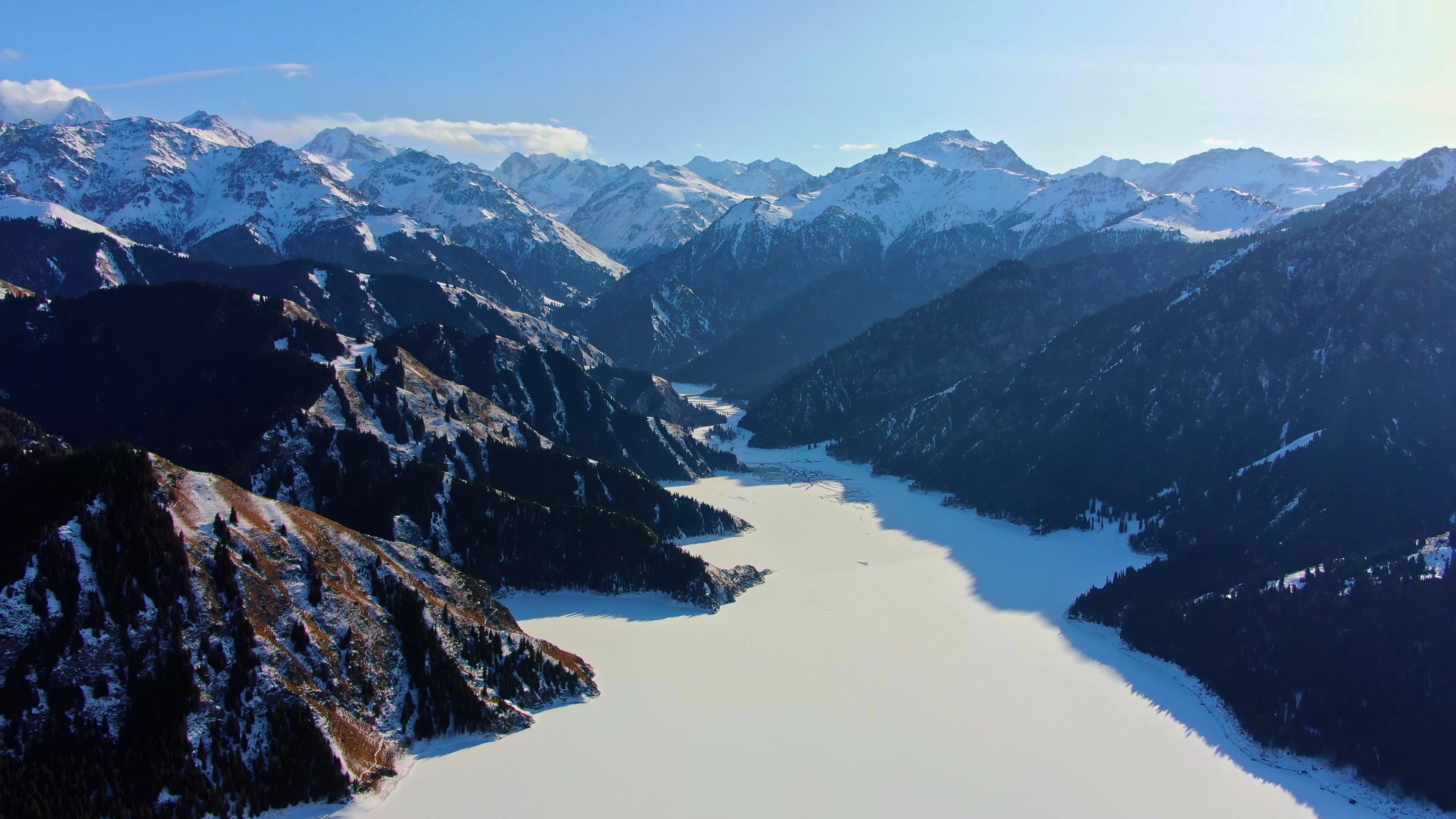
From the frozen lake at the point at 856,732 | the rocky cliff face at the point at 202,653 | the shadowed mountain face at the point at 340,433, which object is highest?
the shadowed mountain face at the point at 340,433

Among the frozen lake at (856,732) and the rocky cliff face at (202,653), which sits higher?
the rocky cliff face at (202,653)

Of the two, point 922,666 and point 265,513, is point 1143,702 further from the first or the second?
point 265,513

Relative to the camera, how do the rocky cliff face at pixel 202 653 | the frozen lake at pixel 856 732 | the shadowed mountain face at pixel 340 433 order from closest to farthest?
the rocky cliff face at pixel 202 653
the frozen lake at pixel 856 732
the shadowed mountain face at pixel 340 433

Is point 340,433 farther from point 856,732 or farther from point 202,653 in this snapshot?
point 856,732

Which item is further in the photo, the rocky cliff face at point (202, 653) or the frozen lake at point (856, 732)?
the frozen lake at point (856, 732)

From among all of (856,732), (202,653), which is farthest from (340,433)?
(856,732)

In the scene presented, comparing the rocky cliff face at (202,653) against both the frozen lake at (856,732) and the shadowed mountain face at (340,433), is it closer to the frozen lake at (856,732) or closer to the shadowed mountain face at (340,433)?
the frozen lake at (856,732)

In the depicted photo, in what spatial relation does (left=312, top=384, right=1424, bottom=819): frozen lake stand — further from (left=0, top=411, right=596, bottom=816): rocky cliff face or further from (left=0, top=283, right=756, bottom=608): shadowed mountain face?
(left=0, top=283, right=756, bottom=608): shadowed mountain face

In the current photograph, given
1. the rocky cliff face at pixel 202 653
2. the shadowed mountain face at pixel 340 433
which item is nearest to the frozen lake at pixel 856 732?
the rocky cliff face at pixel 202 653
